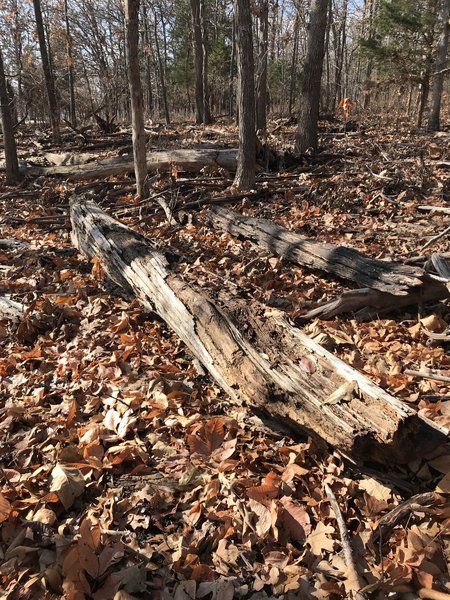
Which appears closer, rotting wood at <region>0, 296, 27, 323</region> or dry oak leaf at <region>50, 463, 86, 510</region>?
dry oak leaf at <region>50, 463, 86, 510</region>

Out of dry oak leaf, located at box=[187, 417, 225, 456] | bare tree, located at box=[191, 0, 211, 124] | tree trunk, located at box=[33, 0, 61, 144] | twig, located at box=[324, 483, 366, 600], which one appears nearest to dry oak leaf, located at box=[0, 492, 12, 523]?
dry oak leaf, located at box=[187, 417, 225, 456]

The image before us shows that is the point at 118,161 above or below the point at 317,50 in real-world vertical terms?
below

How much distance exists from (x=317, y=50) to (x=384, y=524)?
1018cm

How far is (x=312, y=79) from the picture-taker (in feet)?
33.0

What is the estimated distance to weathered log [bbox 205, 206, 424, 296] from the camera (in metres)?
4.20

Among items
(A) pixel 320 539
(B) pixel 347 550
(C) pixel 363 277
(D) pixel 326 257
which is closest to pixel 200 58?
(D) pixel 326 257

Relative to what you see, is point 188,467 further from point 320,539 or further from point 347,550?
point 347,550

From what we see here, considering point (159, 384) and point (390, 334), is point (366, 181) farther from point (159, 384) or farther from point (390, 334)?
point (159, 384)

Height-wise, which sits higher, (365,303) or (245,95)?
(245,95)

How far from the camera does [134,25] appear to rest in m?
7.12

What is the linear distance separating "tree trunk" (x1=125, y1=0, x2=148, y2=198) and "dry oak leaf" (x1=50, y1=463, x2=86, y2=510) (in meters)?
6.68

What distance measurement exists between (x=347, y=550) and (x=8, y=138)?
11.9m

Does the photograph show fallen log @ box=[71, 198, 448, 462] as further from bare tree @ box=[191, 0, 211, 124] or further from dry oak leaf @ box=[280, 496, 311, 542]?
bare tree @ box=[191, 0, 211, 124]

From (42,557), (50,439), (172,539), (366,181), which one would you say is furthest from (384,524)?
(366,181)
